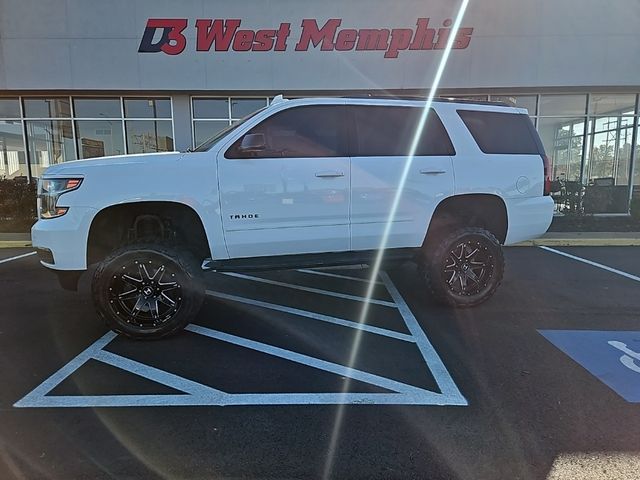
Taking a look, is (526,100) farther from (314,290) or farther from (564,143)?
(314,290)

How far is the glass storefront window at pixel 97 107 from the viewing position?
1281cm

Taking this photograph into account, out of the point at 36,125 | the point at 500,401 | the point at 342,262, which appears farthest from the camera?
the point at 36,125

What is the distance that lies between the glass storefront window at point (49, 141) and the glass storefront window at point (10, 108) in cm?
42

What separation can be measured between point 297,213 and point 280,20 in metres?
8.99

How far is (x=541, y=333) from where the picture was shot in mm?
4504

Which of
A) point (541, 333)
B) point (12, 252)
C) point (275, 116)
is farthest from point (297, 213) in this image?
point (12, 252)

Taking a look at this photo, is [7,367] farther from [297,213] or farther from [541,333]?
[541,333]

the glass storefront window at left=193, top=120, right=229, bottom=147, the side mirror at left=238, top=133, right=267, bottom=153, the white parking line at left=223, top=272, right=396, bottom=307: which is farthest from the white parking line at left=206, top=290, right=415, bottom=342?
the glass storefront window at left=193, top=120, right=229, bottom=147

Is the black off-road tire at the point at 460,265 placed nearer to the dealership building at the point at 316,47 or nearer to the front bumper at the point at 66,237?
the front bumper at the point at 66,237

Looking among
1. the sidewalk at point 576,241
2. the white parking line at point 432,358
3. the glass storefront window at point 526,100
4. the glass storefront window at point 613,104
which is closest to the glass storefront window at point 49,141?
the sidewalk at point 576,241

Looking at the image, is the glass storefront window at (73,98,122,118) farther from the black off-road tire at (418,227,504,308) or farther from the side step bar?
the black off-road tire at (418,227,504,308)

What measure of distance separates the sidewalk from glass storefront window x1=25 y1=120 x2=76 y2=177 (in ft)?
13.5

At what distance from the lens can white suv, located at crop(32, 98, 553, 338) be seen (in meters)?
4.18

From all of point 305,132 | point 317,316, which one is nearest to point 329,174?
point 305,132
